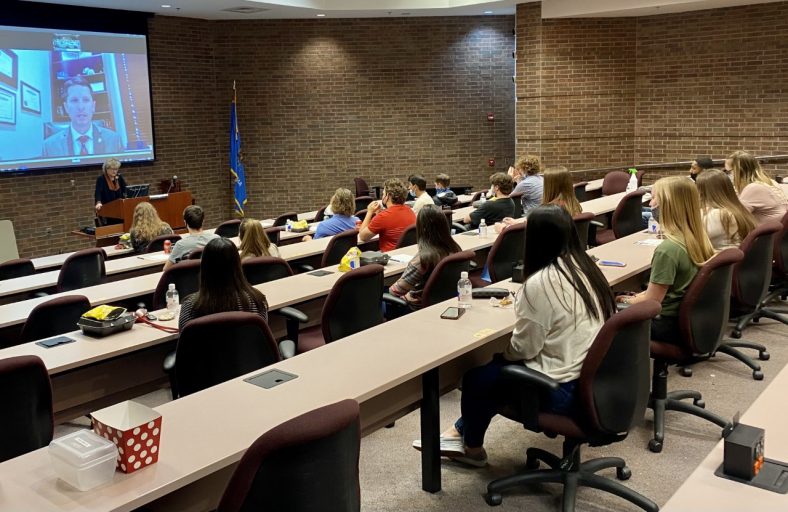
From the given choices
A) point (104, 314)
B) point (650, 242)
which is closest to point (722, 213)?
point (650, 242)

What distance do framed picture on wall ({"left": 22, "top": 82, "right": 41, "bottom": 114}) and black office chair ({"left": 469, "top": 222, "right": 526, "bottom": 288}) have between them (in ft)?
25.8

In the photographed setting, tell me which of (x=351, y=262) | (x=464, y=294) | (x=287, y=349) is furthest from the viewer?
(x=351, y=262)

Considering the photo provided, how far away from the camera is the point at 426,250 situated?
5.19 m

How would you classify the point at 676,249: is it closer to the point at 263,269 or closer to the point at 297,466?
the point at 297,466

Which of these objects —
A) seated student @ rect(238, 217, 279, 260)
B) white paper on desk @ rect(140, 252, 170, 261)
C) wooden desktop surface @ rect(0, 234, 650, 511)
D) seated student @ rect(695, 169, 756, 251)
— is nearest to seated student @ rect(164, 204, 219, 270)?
white paper on desk @ rect(140, 252, 170, 261)

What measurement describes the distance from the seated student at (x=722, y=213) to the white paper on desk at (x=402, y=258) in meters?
2.14

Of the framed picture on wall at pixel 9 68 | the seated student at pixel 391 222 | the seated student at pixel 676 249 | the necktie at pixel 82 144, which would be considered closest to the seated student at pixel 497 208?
the seated student at pixel 391 222

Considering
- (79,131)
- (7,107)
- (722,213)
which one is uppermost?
(7,107)

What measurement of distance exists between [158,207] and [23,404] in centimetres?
756

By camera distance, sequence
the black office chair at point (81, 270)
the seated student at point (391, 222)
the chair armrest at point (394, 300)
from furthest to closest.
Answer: the seated student at point (391, 222) → the black office chair at point (81, 270) → the chair armrest at point (394, 300)

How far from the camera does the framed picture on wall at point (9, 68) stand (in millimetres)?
10383

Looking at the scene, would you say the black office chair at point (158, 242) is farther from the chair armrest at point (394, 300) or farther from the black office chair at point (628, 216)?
the black office chair at point (628, 216)

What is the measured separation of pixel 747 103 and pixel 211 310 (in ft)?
36.4

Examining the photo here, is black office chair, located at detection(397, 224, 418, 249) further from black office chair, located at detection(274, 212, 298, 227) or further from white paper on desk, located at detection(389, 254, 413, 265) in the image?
black office chair, located at detection(274, 212, 298, 227)
